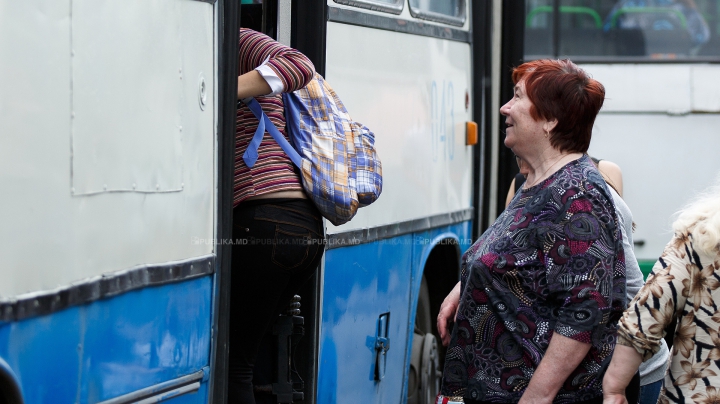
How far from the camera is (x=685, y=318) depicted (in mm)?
2270

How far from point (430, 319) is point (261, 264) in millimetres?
2310

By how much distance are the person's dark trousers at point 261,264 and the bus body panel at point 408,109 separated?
0.45 m

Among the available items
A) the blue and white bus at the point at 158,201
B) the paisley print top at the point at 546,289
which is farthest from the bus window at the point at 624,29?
the paisley print top at the point at 546,289

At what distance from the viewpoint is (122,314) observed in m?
2.37

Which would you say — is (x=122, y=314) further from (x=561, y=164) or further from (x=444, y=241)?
(x=444, y=241)

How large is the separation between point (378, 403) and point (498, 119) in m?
2.08

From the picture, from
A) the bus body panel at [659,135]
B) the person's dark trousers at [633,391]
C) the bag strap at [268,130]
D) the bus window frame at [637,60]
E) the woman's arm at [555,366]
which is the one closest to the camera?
the woman's arm at [555,366]

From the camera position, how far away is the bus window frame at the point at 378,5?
382 centimetres

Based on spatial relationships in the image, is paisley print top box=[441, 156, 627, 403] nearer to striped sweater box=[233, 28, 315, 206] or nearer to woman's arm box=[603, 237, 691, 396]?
woman's arm box=[603, 237, 691, 396]

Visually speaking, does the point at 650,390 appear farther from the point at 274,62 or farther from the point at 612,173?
the point at 274,62

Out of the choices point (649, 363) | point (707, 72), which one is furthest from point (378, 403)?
point (707, 72)

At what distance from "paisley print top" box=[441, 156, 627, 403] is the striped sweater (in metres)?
0.75

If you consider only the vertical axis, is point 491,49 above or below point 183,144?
above

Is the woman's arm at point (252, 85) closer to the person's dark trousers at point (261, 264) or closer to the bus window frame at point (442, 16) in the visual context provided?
the person's dark trousers at point (261, 264)
